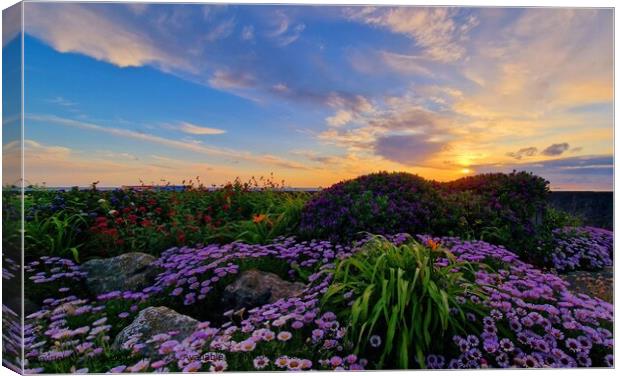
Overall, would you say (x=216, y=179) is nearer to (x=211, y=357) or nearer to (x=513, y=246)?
(x=211, y=357)

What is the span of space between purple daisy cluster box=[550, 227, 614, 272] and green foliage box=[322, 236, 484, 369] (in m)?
1.73

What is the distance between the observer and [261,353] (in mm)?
3088

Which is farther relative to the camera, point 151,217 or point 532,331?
point 151,217

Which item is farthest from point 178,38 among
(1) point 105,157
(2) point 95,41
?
(1) point 105,157

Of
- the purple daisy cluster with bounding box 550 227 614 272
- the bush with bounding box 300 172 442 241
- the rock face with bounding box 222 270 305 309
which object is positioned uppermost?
the bush with bounding box 300 172 442 241

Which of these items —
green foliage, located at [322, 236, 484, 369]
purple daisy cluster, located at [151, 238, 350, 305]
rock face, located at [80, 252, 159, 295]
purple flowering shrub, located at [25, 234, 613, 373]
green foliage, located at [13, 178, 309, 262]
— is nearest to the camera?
green foliage, located at [322, 236, 484, 369]

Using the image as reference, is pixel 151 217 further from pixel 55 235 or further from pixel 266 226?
pixel 266 226

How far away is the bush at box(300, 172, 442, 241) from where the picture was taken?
167 inches

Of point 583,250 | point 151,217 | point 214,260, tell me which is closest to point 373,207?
point 214,260

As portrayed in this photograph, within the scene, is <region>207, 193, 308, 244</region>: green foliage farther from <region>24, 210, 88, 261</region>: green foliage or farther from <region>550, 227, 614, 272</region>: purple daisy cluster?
<region>550, 227, 614, 272</region>: purple daisy cluster

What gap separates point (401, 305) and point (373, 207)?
153 centimetres

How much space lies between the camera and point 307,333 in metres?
3.16

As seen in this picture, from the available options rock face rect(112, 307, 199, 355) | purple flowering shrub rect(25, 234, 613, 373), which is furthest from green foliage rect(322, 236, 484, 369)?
rock face rect(112, 307, 199, 355)

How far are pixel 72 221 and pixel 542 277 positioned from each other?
412 centimetres
